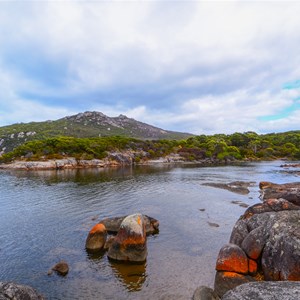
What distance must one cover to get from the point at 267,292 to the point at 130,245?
15401mm

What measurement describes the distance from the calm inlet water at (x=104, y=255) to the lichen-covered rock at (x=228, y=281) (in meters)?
1.98

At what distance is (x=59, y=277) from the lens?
18750mm

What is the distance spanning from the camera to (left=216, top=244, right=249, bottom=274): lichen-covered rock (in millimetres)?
16297

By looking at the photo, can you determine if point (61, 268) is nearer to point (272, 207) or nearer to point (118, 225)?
point (118, 225)

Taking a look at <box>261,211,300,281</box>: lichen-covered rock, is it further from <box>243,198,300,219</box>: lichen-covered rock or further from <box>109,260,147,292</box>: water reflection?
<box>109,260,147,292</box>: water reflection

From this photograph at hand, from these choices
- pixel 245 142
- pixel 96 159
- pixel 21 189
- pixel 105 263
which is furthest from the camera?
pixel 245 142

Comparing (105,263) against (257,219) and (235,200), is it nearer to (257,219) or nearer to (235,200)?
(257,219)

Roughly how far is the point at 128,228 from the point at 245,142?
6195 inches

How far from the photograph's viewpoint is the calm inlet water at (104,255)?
701 inches

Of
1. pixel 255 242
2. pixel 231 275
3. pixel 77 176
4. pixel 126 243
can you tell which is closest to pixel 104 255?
pixel 126 243

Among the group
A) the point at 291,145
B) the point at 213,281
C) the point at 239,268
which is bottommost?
the point at 213,281

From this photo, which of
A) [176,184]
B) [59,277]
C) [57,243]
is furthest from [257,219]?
[176,184]

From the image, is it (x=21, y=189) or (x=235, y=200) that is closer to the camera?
(x=235, y=200)

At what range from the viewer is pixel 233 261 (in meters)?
16.5
